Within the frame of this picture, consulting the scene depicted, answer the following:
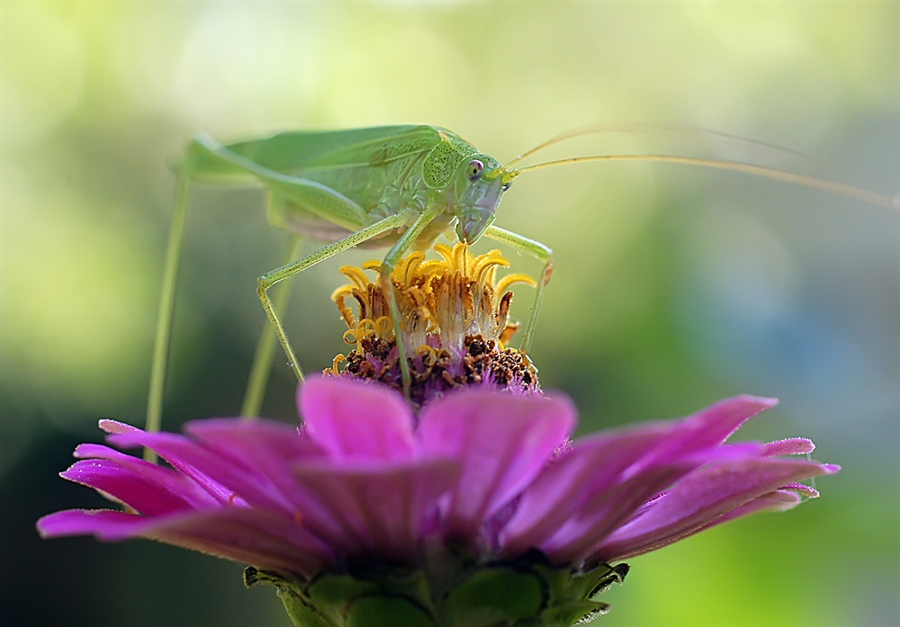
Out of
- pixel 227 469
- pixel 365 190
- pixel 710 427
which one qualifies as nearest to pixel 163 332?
pixel 365 190

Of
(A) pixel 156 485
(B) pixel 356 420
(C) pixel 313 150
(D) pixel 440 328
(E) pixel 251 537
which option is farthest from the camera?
(C) pixel 313 150

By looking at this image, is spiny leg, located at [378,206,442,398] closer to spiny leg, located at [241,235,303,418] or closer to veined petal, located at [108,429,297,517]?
veined petal, located at [108,429,297,517]

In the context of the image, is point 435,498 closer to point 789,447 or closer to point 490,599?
point 490,599

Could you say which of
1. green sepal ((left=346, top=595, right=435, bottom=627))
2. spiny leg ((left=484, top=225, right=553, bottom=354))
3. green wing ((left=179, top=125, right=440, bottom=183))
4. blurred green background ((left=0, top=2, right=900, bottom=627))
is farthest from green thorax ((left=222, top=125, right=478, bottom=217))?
blurred green background ((left=0, top=2, right=900, bottom=627))

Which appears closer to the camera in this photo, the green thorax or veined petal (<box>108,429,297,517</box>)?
veined petal (<box>108,429,297,517</box>)

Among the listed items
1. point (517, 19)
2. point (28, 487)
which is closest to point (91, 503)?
point (28, 487)

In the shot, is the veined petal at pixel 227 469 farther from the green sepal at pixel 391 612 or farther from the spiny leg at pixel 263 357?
the spiny leg at pixel 263 357

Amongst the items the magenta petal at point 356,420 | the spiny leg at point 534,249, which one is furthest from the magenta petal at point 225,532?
the spiny leg at point 534,249

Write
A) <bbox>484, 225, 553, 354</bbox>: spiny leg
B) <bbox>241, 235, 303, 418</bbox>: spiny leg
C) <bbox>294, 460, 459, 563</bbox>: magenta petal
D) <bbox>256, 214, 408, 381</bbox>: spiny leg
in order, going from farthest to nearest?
<bbox>241, 235, 303, 418</bbox>: spiny leg < <bbox>484, 225, 553, 354</bbox>: spiny leg < <bbox>256, 214, 408, 381</bbox>: spiny leg < <bbox>294, 460, 459, 563</bbox>: magenta petal
